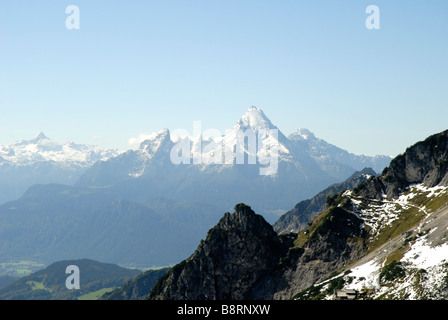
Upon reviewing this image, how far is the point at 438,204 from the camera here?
197000 millimetres
